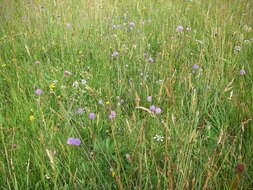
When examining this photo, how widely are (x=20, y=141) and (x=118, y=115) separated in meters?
0.60

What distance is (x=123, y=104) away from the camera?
1804 mm

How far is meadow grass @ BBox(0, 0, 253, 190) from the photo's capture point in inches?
41.2

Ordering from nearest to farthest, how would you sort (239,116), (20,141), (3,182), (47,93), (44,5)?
1. (3,182)
2. (20,141)
3. (239,116)
4. (47,93)
5. (44,5)

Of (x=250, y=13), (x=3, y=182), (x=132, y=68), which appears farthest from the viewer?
(x=250, y=13)

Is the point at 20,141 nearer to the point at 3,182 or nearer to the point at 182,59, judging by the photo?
the point at 3,182

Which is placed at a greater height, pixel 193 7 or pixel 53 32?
pixel 193 7

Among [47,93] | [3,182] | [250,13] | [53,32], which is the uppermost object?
[250,13]

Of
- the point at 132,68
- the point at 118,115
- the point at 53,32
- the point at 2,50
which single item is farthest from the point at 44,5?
the point at 118,115

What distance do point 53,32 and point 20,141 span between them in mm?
2080

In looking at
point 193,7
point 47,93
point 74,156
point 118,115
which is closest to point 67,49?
point 47,93

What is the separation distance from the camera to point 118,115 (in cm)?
152

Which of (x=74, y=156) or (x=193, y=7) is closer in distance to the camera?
(x=74, y=156)

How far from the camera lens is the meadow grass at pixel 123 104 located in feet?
3.43

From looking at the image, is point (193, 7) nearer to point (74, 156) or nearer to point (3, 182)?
point (74, 156)
